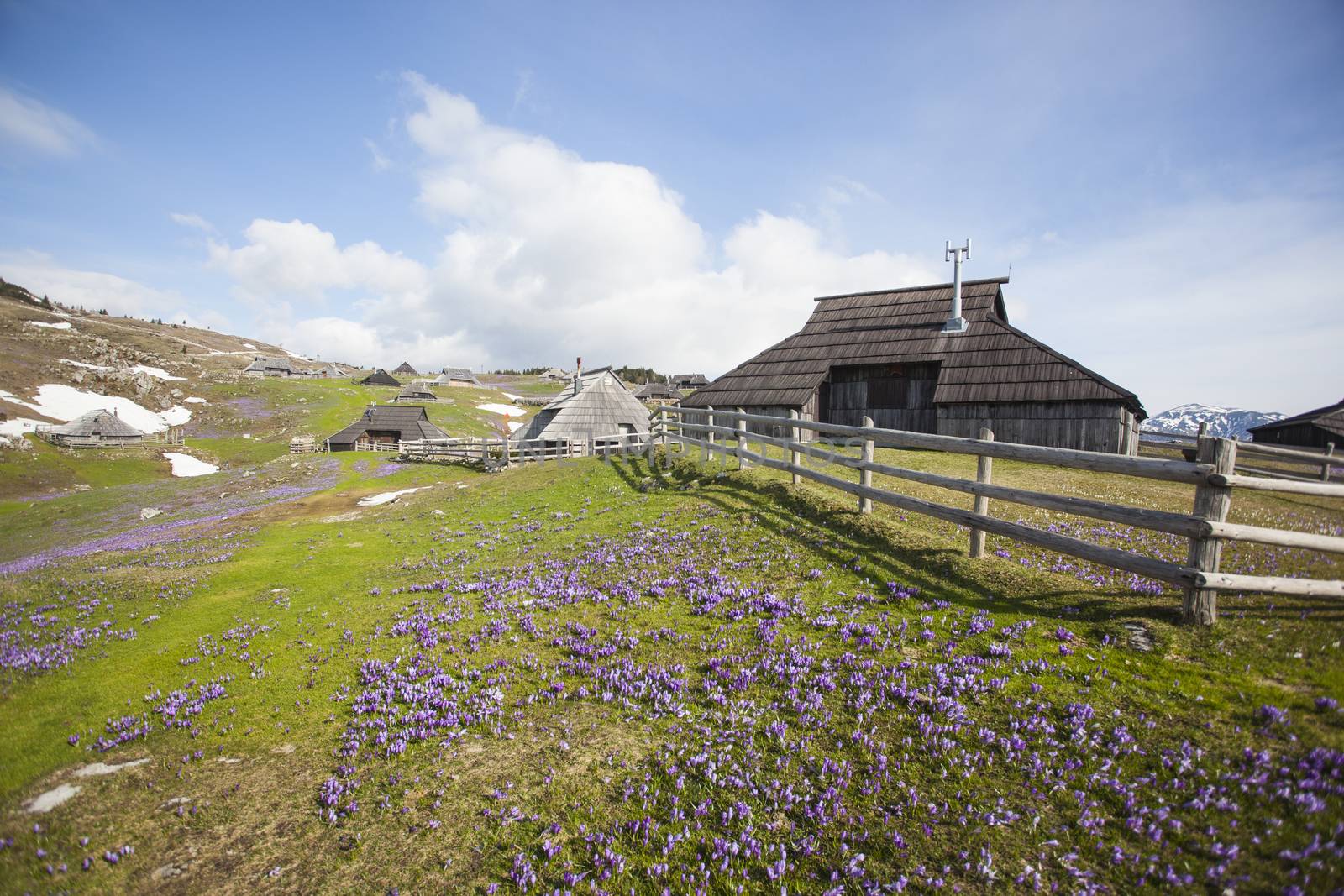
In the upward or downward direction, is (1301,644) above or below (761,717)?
above

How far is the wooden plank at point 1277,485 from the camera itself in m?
5.82

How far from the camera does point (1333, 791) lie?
147 inches

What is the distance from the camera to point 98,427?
48844mm

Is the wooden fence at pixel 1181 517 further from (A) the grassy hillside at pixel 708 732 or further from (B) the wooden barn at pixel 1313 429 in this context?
(B) the wooden barn at pixel 1313 429

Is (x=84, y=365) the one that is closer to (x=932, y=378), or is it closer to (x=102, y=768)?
(x=102, y=768)

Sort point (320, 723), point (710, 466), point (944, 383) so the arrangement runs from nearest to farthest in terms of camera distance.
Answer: point (320, 723), point (710, 466), point (944, 383)

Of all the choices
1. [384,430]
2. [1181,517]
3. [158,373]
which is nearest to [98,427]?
[384,430]

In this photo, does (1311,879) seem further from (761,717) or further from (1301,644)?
(761,717)

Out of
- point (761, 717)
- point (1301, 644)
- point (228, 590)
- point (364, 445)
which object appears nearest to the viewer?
point (1301, 644)

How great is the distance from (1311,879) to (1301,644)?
342 centimetres

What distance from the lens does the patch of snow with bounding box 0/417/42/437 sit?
44.3 metres

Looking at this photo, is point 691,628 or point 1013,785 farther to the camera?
point 691,628

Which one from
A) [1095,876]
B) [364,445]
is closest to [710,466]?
[1095,876]

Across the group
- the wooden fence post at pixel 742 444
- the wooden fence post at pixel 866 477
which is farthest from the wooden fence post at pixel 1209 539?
the wooden fence post at pixel 742 444
